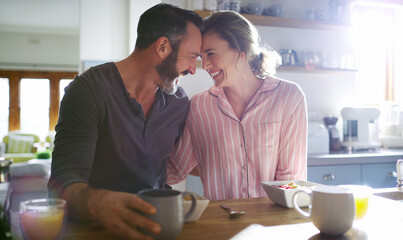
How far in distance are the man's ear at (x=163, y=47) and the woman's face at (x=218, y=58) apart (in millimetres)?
178

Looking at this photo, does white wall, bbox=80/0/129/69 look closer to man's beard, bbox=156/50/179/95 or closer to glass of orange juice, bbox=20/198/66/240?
man's beard, bbox=156/50/179/95

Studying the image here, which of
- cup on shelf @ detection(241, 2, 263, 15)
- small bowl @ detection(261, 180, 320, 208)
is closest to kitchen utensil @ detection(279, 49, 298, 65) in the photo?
cup on shelf @ detection(241, 2, 263, 15)

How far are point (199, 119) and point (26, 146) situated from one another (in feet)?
23.5

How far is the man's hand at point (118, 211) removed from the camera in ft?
2.50

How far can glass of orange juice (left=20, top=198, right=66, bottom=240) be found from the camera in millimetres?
788

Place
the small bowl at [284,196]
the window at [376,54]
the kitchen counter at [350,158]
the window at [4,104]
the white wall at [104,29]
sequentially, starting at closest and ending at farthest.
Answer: the small bowl at [284,196], the kitchen counter at [350,158], the window at [376,54], the white wall at [104,29], the window at [4,104]

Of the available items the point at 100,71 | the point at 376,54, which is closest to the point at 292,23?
the point at 376,54

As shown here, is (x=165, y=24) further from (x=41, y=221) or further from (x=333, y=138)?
(x=333, y=138)

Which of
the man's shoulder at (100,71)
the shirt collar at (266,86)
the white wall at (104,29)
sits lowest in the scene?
the shirt collar at (266,86)

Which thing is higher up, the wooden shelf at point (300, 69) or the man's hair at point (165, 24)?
the wooden shelf at point (300, 69)

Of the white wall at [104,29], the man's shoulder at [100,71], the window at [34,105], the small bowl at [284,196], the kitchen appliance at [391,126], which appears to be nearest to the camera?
the small bowl at [284,196]

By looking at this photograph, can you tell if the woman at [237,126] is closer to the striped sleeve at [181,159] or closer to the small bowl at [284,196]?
the striped sleeve at [181,159]

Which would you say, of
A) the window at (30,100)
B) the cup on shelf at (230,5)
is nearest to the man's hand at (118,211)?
the cup on shelf at (230,5)

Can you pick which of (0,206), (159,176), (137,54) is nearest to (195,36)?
(137,54)
